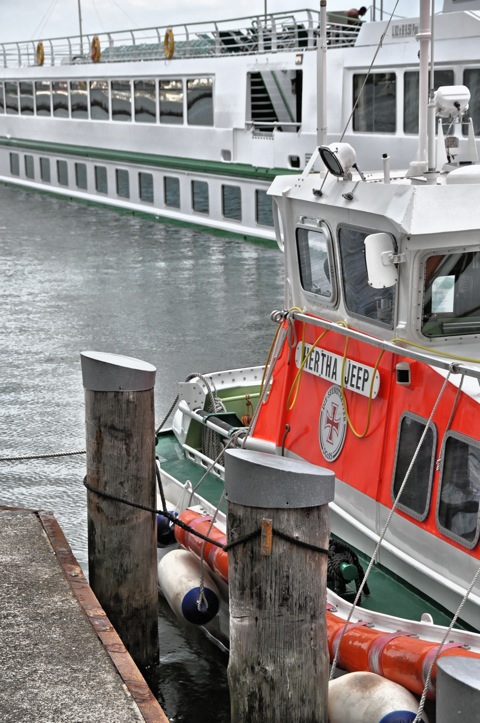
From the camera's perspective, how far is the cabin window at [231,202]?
24234 millimetres

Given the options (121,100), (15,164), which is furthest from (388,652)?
(15,164)

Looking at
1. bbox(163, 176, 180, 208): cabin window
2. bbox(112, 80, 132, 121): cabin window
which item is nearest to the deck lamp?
bbox(163, 176, 180, 208): cabin window

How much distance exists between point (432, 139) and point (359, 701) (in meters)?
2.97

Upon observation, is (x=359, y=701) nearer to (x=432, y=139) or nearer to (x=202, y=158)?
(x=432, y=139)

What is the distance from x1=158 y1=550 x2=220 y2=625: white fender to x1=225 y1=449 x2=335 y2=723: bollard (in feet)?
4.87

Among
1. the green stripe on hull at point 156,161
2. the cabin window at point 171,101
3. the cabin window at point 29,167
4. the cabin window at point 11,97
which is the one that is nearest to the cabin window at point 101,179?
the green stripe on hull at point 156,161

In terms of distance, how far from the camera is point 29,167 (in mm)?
34312

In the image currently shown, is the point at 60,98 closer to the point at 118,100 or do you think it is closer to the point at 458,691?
the point at 118,100

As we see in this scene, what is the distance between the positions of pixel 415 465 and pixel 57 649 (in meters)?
1.95

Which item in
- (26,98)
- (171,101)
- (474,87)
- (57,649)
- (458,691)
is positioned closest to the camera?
(458,691)

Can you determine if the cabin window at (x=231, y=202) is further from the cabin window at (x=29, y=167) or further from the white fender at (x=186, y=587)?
the white fender at (x=186, y=587)

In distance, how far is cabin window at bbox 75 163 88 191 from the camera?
3064 cm

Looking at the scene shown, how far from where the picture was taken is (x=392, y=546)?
5.59 meters

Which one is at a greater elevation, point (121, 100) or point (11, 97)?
point (11, 97)
